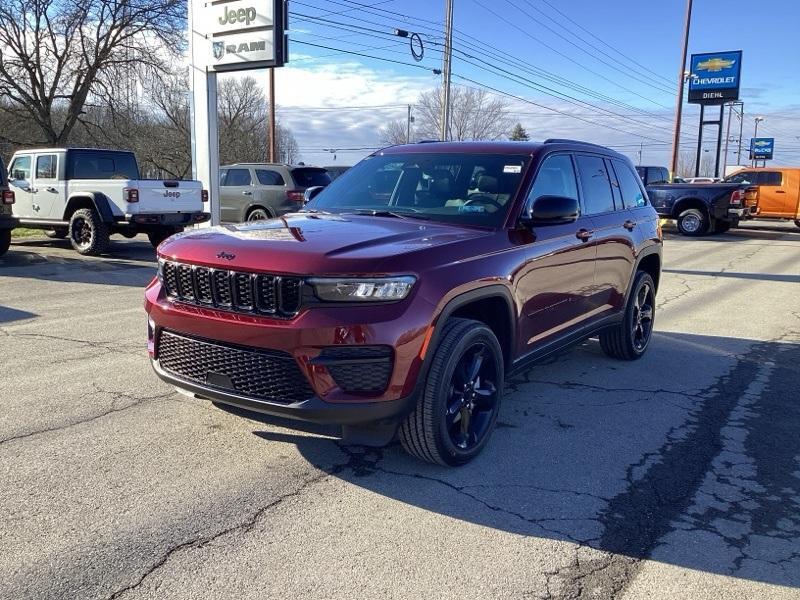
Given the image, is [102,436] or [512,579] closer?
[512,579]

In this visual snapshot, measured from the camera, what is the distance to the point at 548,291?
4.60 meters

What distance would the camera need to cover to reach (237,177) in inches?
657

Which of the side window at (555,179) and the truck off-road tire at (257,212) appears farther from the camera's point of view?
the truck off-road tire at (257,212)

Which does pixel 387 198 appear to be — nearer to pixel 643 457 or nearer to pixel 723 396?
pixel 643 457

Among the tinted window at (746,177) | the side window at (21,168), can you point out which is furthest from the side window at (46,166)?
the tinted window at (746,177)

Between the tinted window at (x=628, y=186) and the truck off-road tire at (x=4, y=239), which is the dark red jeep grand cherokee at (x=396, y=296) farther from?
the truck off-road tire at (x=4, y=239)

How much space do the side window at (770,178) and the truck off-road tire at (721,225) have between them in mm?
2863

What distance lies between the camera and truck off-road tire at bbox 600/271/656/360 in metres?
6.11

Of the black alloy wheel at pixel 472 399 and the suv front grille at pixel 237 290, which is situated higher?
the suv front grille at pixel 237 290

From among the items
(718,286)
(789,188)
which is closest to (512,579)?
(718,286)

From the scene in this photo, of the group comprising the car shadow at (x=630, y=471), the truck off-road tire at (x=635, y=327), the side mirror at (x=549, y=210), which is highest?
the side mirror at (x=549, y=210)

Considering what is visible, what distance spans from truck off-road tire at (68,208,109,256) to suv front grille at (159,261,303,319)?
395 inches

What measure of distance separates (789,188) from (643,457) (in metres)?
22.8

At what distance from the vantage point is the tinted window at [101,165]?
1341 centimetres
